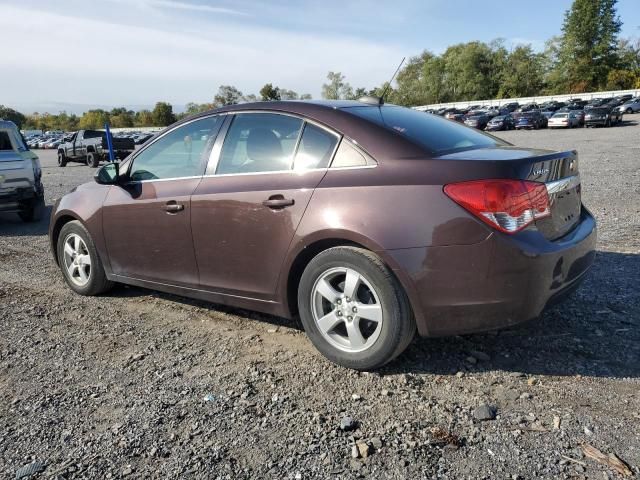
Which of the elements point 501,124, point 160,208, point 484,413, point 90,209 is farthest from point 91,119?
point 484,413

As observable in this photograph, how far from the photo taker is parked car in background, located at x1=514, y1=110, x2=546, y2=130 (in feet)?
142

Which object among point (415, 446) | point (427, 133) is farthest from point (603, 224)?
point (415, 446)

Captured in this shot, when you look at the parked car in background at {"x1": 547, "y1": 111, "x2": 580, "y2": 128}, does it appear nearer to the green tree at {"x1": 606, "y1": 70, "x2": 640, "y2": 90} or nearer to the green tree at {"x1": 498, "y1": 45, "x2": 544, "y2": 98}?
the green tree at {"x1": 606, "y1": 70, "x2": 640, "y2": 90}

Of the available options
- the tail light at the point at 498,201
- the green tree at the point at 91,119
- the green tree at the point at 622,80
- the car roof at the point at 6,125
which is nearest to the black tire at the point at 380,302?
the tail light at the point at 498,201

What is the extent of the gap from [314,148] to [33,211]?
7.46m

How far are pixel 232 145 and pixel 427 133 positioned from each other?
1.39 meters

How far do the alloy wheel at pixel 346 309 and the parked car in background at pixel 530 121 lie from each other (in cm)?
4449

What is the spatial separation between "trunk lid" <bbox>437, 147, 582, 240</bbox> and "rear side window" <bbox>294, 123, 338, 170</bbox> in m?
0.70

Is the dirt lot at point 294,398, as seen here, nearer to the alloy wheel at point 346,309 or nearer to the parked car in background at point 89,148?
the alloy wheel at point 346,309

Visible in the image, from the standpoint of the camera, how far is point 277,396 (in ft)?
10.0

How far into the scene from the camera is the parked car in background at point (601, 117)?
125ft

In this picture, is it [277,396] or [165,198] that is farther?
[165,198]

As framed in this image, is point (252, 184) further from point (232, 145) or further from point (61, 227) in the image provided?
point (61, 227)

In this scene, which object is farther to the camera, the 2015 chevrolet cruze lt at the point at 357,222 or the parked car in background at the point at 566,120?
the parked car in background at the point at 566,120
